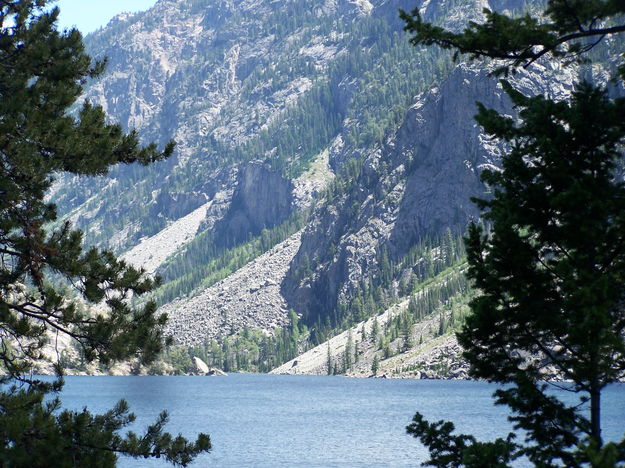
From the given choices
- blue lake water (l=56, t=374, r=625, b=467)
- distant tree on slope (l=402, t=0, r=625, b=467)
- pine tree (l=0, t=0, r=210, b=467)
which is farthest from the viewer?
blue lake water (l=56, t=374, r=625, b=467)

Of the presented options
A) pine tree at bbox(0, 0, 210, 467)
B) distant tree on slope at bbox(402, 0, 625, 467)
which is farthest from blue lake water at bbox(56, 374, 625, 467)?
distant tree on slope at bbox(402, 0, 625, 467)

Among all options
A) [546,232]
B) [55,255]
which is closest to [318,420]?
[55,255]

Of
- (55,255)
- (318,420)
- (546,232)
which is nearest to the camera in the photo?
(546,232)

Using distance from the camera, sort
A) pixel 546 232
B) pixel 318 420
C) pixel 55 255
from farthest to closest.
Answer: pixel 318 420 < pixel 55 255 < pixel 546 232

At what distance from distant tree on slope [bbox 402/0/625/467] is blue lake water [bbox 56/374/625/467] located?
207ft

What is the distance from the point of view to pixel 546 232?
2214 cm

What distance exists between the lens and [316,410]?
149m

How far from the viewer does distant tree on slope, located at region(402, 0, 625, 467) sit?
21.1m

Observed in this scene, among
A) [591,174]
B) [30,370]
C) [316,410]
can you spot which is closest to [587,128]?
[591,174]

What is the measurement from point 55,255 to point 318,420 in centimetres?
10990

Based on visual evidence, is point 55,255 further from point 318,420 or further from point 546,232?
point 318,420

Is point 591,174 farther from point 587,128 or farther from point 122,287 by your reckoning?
point 122,287

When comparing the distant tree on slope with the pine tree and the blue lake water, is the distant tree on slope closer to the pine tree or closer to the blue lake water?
the pine tree

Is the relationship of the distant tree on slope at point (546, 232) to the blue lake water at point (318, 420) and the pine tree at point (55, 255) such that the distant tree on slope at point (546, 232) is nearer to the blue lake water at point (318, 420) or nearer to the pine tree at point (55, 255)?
the pine tree at point (55, 255)
